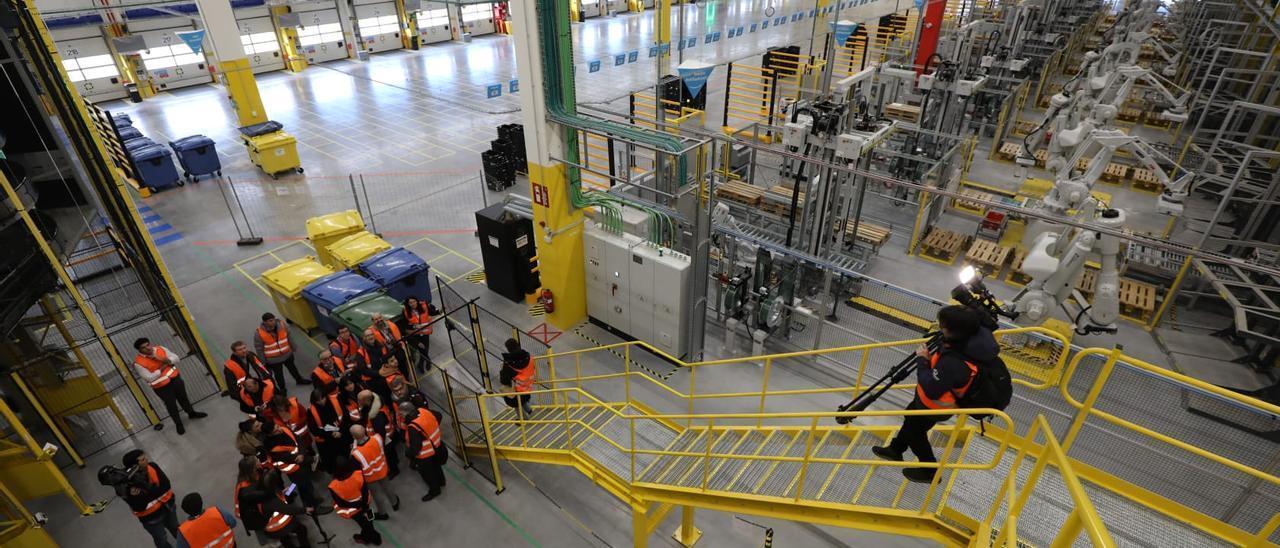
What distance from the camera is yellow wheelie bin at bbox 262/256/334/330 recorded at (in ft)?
34.7

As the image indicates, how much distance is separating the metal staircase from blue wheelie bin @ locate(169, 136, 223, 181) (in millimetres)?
14325

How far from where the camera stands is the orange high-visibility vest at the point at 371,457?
677 cm

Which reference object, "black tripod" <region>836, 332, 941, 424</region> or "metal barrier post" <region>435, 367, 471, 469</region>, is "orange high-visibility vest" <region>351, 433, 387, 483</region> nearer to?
"metal barrier post" <region>435, 367, 471, 469</region>

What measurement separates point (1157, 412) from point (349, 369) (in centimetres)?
1164

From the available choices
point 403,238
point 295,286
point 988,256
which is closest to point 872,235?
point 988,256

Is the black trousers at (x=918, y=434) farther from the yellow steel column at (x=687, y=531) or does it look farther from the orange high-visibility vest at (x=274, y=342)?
the orange high-visibility vest at (x=274, y=342)

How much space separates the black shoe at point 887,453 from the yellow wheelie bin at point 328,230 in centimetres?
1037

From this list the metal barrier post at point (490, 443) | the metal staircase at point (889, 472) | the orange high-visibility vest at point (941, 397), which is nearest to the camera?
the metal staircase at point (889, 472)

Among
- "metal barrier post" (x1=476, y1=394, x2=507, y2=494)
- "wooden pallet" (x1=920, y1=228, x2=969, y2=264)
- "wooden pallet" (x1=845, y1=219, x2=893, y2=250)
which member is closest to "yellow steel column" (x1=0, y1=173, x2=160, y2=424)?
"metal barrier post" (x1=476, y1=394, x2=507, y2=494)

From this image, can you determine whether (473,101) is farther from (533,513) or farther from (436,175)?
(533,513)

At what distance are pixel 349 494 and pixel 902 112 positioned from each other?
1907 centimetres

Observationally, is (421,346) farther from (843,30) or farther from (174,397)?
(843,30)

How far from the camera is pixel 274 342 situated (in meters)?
9.09

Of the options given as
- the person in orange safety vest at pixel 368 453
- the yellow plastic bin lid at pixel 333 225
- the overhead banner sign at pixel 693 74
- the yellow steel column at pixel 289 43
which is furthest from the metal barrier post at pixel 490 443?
the yellow steel column at pixel 289 43
